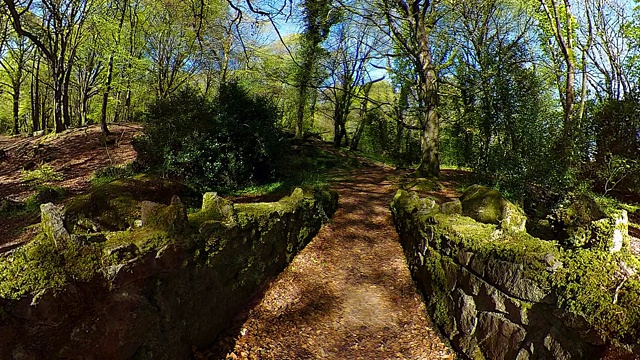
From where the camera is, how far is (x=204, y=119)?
11.2 meters

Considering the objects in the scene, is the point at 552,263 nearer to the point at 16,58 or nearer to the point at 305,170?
the point at 305,170

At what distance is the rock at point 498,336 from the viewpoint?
287 cm

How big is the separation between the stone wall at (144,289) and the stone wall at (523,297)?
8.82ft

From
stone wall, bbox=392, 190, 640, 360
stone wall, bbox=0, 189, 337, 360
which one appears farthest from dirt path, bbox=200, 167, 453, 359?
stone wall, bbox=392, 190, 640, 360

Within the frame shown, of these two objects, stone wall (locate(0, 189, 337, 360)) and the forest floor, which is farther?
the forest floor

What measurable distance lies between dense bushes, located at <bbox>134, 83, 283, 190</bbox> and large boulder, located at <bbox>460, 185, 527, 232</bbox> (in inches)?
278

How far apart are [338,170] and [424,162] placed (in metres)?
5.00

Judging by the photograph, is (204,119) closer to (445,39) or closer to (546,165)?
(546,165)

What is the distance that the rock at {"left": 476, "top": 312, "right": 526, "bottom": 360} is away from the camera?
2873mm

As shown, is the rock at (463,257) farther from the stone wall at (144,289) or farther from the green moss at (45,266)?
the green moss at (45,266)

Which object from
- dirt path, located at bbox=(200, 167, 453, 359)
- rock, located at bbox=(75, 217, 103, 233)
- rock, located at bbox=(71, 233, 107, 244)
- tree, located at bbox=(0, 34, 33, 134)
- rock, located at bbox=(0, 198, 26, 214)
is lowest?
dirt path, located at bbox=(200, 167, 453, 359)

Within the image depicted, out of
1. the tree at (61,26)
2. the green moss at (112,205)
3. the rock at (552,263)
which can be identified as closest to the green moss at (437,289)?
the rock at (552,263)

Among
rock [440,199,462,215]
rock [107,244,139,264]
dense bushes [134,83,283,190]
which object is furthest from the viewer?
dense bushes [134,83,283,190]

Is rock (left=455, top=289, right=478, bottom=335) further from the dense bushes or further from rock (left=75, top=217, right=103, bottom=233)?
the dense bushes
